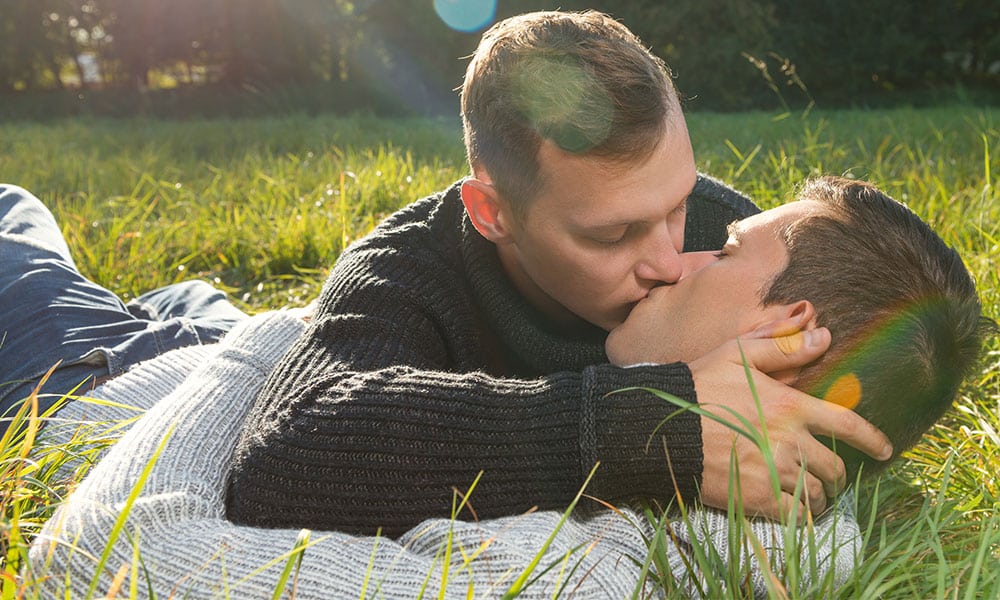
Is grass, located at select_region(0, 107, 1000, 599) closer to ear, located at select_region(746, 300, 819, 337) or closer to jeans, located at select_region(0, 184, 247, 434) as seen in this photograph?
ear, located at select_region(746, 300, 819, 337)

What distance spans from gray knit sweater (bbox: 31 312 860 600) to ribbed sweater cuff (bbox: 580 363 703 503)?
3.8 inches

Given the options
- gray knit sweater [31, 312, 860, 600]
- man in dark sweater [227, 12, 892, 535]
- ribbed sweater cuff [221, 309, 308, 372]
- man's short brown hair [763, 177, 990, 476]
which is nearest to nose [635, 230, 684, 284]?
man in dark sweater [227, 12, 892, 535]

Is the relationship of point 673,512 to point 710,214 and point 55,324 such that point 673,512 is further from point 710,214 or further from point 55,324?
point 55,324

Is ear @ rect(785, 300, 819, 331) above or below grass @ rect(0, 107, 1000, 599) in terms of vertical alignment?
above

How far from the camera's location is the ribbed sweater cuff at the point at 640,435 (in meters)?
1.74

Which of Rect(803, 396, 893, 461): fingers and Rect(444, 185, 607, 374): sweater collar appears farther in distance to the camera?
Rect(444, 185, 607, 374): sweater collar

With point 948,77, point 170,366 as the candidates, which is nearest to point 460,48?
point 948,77

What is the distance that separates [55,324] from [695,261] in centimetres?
207

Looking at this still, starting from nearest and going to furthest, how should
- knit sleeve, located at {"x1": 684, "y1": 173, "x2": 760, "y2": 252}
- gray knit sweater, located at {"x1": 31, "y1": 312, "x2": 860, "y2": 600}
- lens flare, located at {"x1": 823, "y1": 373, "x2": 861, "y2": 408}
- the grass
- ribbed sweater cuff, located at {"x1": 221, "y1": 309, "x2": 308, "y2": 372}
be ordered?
gray knit sweater, located at {"x1": 31, "y1": 312, "x2": 860, "y2": 600}
the grass
lens flare, located at {"x1": 823, "y1": 373, "x2": 861, "y2": 408}
ribbed sweater cuff, located at {"x1": 221, "y1": 309, "x2": 308, "y2": 372}
knit sleeve, located at {"x1": 684, "y1": 173, "x2": 760, "y2": 252}

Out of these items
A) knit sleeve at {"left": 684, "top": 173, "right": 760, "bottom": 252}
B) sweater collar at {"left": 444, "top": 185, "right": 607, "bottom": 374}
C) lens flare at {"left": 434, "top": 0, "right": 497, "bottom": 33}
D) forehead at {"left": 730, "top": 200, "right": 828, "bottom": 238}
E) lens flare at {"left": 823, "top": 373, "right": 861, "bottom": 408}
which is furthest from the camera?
lens flare at {"left": 434, "top": 0, "right": 497, "bottom": 33}

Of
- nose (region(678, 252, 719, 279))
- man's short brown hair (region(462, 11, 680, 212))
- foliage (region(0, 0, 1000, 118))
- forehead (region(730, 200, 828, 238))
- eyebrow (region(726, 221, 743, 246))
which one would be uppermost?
man's short brown hair (region(462, 11, 680, 212))

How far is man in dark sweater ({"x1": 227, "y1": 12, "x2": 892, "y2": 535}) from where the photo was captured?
1786 millimetres

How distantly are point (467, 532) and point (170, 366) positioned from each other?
1.41 metres

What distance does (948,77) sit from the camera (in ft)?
48.4
